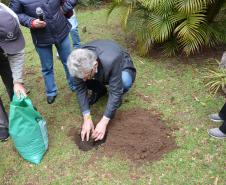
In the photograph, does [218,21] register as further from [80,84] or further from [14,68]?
[14,68]

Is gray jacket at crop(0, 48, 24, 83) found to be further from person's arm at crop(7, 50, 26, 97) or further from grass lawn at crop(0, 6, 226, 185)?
grass lawn at crop(0, 6, 226, 185)

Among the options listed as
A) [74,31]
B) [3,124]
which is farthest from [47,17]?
[74,31]

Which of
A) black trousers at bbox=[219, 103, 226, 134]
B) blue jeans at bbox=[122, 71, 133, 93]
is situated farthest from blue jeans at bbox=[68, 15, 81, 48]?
black trousers at bbox=[219, 103, 226, 134]

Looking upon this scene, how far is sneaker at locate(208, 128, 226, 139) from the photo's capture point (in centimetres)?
354

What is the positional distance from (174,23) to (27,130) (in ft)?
9.47

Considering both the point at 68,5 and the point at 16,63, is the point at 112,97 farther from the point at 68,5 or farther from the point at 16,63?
the point at 68,5

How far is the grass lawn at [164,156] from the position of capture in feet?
10.6

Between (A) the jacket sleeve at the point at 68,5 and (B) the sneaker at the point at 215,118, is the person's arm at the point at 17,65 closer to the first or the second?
(A) the jacket sleeve at the point at 68,5

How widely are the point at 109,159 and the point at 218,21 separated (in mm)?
3129

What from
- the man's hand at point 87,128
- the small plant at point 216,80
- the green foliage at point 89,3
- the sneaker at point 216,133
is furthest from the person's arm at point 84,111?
the green foliage at point 89,3

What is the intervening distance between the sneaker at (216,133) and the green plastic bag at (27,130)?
1.79 metres

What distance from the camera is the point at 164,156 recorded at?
3.38 m

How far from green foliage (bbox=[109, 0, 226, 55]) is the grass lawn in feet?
1.07

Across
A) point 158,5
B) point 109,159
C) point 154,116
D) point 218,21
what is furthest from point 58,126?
point 218,21
